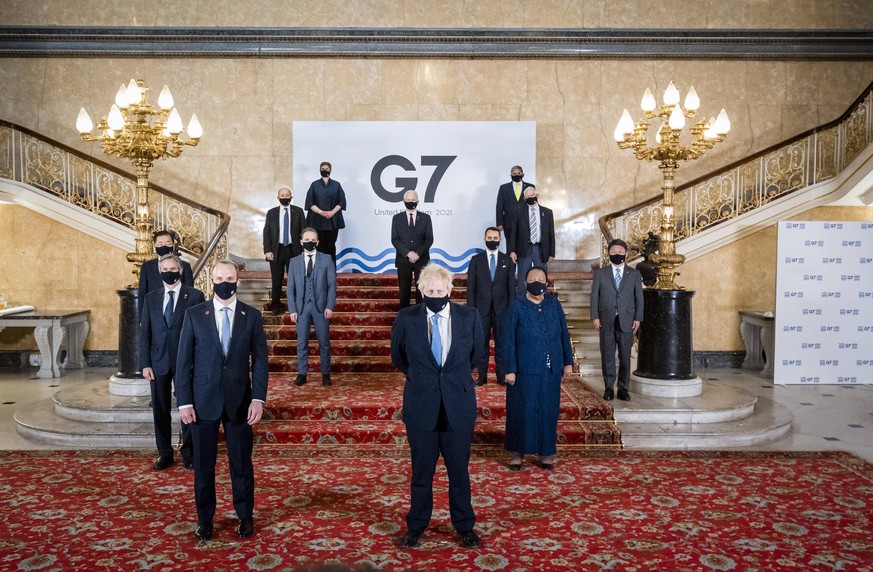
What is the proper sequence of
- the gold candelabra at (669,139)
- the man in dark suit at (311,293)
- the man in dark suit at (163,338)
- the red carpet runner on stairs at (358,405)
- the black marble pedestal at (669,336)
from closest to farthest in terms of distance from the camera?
the man in dark suit at (163,338) < the red carpet runner on stairs at (358,405) < the gold candelabra at (669,139) < the black marble pedestal at (669,336) < the man in dark suit at (311,293)

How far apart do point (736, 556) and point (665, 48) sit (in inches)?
397

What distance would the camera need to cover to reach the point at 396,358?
15.0ft

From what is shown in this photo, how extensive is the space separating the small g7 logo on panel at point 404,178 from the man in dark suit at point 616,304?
207 inches

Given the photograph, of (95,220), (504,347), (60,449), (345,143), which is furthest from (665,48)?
(60,449)

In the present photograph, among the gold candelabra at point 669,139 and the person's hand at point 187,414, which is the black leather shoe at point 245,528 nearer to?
the person's hand at point 187,414

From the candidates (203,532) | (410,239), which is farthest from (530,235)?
(203,532)

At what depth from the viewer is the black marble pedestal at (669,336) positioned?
789cm

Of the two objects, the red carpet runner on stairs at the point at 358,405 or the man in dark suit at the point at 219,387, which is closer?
the man in dark suit at the point at 219,387

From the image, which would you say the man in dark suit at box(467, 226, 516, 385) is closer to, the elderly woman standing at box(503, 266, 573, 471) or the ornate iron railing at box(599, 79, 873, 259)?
the elderly woman standing at box(503, 266, 573, 471)

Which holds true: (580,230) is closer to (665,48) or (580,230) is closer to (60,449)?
(665,48)

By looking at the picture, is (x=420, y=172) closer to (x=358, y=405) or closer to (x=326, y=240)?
(x=326, y=240)

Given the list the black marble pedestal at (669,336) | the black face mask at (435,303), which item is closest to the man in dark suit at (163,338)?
the black face mask at (435,303)

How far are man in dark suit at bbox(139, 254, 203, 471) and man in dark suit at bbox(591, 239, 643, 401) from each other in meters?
4.00

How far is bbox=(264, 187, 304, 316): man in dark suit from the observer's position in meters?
9.73
